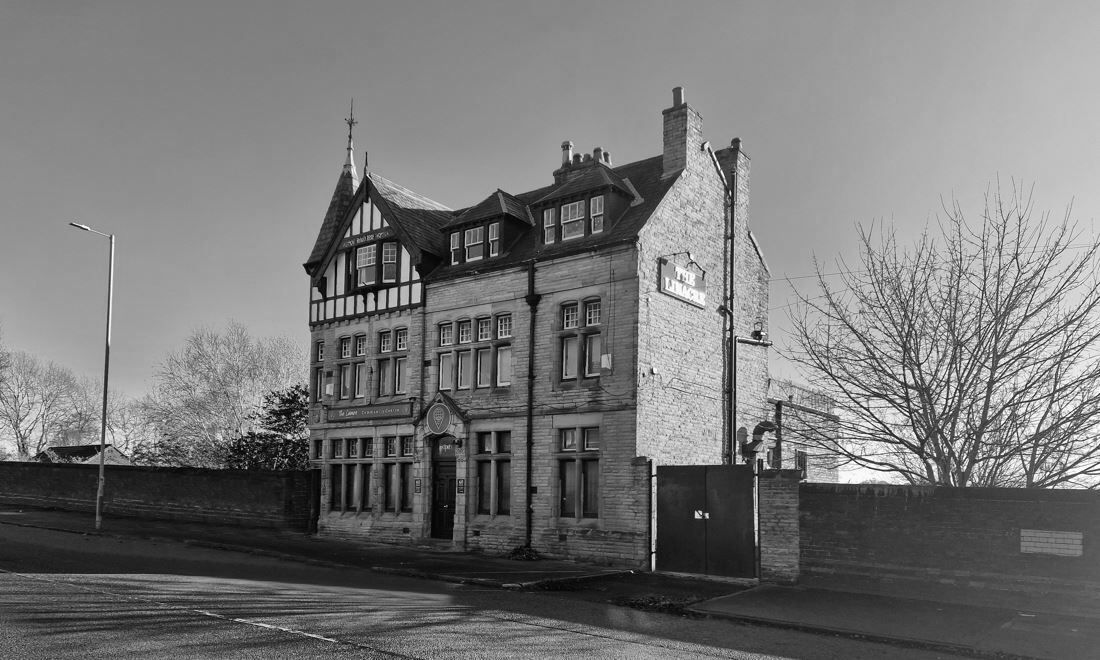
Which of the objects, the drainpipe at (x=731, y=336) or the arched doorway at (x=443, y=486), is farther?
the arched doorway at (x=443, y=486)

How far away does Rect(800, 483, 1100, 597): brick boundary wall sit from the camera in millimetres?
14766

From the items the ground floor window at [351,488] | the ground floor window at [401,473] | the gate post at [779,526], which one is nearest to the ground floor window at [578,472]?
the gate post at [779,526]

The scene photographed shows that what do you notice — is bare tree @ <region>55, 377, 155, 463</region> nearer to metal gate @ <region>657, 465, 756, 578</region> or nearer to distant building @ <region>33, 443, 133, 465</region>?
distant building @ <region>33, 443, 133, 465</region>

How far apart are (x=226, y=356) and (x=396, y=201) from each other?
23858 millimetres

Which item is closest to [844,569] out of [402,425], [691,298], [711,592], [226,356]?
[711,592]

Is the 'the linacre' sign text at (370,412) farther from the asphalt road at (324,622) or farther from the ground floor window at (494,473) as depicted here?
the asphalt road at (324,622)

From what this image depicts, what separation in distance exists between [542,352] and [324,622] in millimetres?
12612

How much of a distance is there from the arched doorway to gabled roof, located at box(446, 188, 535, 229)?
670cm

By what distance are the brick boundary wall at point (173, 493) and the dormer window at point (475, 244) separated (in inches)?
415

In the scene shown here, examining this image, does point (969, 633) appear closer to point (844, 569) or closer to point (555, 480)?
point (844, 569)

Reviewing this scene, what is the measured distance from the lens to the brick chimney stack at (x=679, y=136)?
25.1 m

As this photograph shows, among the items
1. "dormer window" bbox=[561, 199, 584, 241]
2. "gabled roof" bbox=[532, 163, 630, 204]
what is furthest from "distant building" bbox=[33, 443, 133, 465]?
"gabled roof" bbox=[532, 163, 630, 204]

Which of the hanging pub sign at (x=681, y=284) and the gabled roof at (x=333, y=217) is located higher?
the gabled roof at (x=333, y=217)

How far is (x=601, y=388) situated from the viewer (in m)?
22.8
